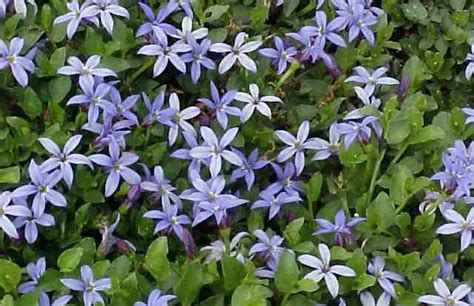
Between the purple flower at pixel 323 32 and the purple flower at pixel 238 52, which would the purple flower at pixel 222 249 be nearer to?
the purple flower at pixel 238 52

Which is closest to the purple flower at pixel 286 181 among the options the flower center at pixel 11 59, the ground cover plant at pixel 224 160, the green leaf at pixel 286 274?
the ground cover plant at pixel 224 160

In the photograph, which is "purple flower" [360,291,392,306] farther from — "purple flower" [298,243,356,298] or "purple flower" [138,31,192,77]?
"purple flower" [138,31,192,77]

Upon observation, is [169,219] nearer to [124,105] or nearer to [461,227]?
[124,105]

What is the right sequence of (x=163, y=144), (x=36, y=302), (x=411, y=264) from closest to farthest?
(x=36, y=302) < (x=411, y=264) < (x=163, y=144)

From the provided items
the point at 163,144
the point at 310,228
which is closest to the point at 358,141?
the point at 310,228

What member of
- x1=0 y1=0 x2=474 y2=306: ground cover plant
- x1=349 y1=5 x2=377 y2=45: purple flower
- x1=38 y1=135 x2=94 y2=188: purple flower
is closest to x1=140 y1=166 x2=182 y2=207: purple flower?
x1=0 y1=0 x2=474 y2=306: ground cover plant

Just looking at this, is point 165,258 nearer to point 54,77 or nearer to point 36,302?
point 36,302
